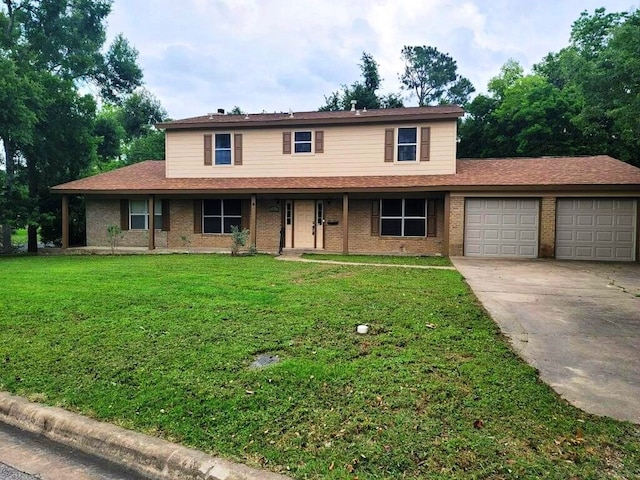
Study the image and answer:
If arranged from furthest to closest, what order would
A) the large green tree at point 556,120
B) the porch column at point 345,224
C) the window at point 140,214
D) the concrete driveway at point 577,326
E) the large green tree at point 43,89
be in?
the large green tree at point 556,120 → the window at point 140,214 → the large green tree at point 43,89 → the porch column at point 345,224 → the concrete driveway at point 577,326

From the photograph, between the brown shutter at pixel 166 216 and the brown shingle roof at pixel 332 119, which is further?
the brown shutter at pixel 166 216

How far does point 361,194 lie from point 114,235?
9.28m

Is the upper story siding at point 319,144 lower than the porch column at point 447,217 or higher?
higher

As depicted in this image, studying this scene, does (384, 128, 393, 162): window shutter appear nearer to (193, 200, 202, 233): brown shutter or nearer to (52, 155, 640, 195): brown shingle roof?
(52, 155, 640, 195): brown shingle roof

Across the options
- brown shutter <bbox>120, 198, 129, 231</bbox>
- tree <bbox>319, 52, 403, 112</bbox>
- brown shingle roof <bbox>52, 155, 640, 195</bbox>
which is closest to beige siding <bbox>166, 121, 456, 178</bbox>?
brown shingle roof <bbox>52, 155, 640, 195</bbox>

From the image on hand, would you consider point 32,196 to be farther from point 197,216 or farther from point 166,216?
point 197,216

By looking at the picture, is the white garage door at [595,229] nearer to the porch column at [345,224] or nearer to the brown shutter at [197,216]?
the porch column at [345,224]

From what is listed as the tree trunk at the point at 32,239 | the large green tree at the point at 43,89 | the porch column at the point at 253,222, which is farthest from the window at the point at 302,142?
the tree trunk at the point at 32,239

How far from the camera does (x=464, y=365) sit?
387 centimetres

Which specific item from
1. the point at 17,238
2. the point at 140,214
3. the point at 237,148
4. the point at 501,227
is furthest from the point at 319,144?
the point at 17,238

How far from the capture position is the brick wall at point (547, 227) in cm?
1309

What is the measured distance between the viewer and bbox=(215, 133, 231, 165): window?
52.6ft

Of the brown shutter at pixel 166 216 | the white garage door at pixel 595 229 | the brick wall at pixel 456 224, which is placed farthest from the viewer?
the brown shutter at pixel 166 216

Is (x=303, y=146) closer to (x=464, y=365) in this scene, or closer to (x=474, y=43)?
(x=464, y=365)
